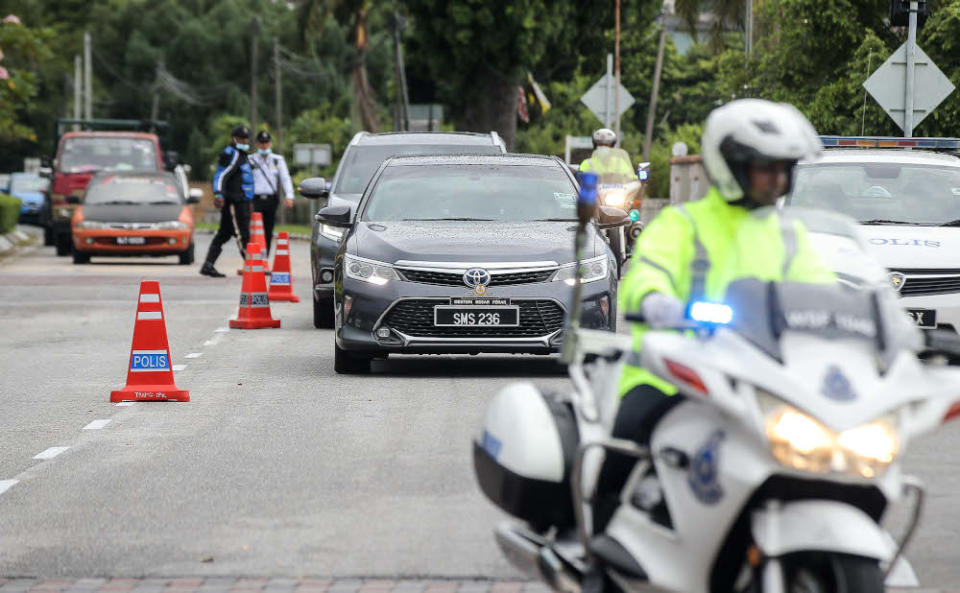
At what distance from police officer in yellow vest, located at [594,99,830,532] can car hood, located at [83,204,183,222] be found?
26334mm

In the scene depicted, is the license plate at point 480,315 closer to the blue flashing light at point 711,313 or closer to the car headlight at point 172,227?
the blue flashing light at point 711,313

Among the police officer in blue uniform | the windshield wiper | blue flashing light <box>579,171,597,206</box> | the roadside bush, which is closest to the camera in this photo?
blue flashing light <box>579,171,597,206</box>

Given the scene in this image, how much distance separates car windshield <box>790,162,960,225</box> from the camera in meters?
15.0

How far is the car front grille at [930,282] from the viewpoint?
1392 cm

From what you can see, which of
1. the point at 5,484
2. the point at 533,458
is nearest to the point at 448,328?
the point at 5,484

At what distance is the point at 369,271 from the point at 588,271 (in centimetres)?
145

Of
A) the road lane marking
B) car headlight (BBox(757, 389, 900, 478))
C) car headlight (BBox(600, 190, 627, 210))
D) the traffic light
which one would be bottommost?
the road lane marking

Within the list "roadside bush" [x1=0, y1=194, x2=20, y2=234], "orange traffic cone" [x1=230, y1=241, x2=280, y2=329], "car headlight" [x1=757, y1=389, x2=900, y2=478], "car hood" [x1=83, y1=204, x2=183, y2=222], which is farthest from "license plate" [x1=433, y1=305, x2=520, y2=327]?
"roadside bush" [x1=0, y1=194, x2=20, y2=234]

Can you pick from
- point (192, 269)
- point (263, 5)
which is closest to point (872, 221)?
point (192, 269)

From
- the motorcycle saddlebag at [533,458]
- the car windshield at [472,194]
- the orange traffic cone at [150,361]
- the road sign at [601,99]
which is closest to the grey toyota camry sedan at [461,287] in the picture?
the car windshield at [472,194]

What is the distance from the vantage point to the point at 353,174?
1866 cm

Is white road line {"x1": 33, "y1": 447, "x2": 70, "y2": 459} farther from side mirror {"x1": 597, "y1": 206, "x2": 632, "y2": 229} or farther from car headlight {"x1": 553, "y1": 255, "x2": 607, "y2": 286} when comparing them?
side mirror {"x1": 597, "y1": 206, "x2": 632, "y2": 229}

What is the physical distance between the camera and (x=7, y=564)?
6.97m

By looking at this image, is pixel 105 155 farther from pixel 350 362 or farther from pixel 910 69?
pixel 350 362
